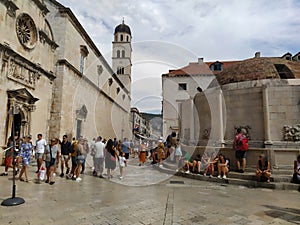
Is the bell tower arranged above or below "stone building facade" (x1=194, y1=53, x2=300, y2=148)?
above

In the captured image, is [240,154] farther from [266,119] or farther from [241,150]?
[266,119]

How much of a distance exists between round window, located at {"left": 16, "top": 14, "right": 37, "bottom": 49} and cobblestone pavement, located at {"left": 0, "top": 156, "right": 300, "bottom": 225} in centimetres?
1053

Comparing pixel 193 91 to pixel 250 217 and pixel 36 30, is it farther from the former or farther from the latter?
pixel 250 217

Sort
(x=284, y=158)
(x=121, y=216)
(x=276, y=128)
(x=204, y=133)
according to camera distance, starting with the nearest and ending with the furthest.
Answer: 1. (x=121, y=216)
2. (x=284, y=158)
3. (x=276, y=128)
4. (x=204, y=133)

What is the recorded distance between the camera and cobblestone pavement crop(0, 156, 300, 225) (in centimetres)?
449

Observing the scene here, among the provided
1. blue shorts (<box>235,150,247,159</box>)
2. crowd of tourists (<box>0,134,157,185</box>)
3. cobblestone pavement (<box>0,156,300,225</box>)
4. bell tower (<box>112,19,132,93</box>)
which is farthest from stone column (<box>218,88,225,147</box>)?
→ bell tower (<box>112,19,132,93</box>)

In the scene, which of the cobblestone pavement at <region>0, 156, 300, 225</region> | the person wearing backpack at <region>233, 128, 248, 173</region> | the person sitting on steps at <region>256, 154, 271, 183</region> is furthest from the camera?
the person wearing backpack at <region>233, 128, 248, 173</region>

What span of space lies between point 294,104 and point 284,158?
8.20 ft

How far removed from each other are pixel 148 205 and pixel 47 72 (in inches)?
605

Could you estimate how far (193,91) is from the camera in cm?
3697

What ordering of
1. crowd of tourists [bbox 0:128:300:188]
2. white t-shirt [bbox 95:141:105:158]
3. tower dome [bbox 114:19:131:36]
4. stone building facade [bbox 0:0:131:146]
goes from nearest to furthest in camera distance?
crowd of tourists [bbox 0:128:300:188] < white t-shirt [bbox 95:141:105:158] < stone building facade [bbox 0:0:131:146] < tower dome [bbox 114:19:131:36]

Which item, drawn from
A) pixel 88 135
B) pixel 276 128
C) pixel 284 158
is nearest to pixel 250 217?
pixel 284 158

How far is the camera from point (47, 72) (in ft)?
57.8

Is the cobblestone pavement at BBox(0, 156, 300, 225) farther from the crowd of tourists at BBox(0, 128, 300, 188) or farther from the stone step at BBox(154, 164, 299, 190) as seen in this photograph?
the crowd of tourists at BBox(0, 128, 300, 188)
